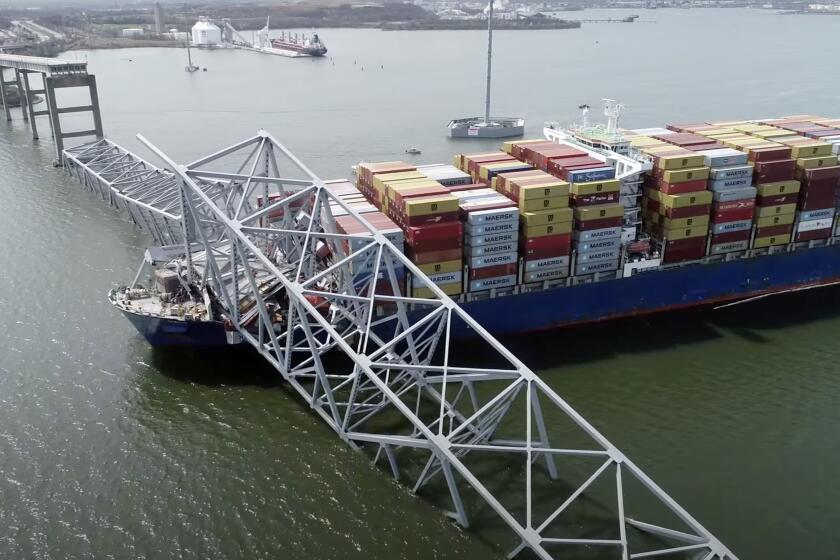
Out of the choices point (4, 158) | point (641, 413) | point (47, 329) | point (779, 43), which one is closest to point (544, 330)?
point (641, 413)

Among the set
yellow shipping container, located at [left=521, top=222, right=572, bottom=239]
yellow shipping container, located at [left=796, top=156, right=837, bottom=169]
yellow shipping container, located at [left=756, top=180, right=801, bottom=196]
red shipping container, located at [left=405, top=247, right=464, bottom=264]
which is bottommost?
red shipping container, located at [left=405, top=247, right=464, bottom=264]

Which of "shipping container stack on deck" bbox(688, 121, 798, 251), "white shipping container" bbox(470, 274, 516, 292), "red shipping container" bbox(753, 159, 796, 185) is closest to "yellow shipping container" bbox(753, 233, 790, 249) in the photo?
"shipping container stack on deck" bbox(688, 121, 798, 251)

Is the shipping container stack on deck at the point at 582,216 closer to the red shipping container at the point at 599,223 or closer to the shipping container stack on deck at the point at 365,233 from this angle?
the red shipping container at the point at 599,223

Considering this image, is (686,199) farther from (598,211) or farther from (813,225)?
(813,225)

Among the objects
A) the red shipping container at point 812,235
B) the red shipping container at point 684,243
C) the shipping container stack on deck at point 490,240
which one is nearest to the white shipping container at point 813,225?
the red shipping container at point 812,235

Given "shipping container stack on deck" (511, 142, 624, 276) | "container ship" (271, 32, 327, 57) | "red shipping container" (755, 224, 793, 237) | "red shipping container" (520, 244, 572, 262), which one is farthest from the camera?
"container ship" (271, 32, 327, 57)

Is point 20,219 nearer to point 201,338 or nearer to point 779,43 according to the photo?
point 201,338

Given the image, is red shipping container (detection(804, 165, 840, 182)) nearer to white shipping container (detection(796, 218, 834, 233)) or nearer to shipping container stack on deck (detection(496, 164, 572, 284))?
white shipping container (detection(796, 218, 834, 233))
